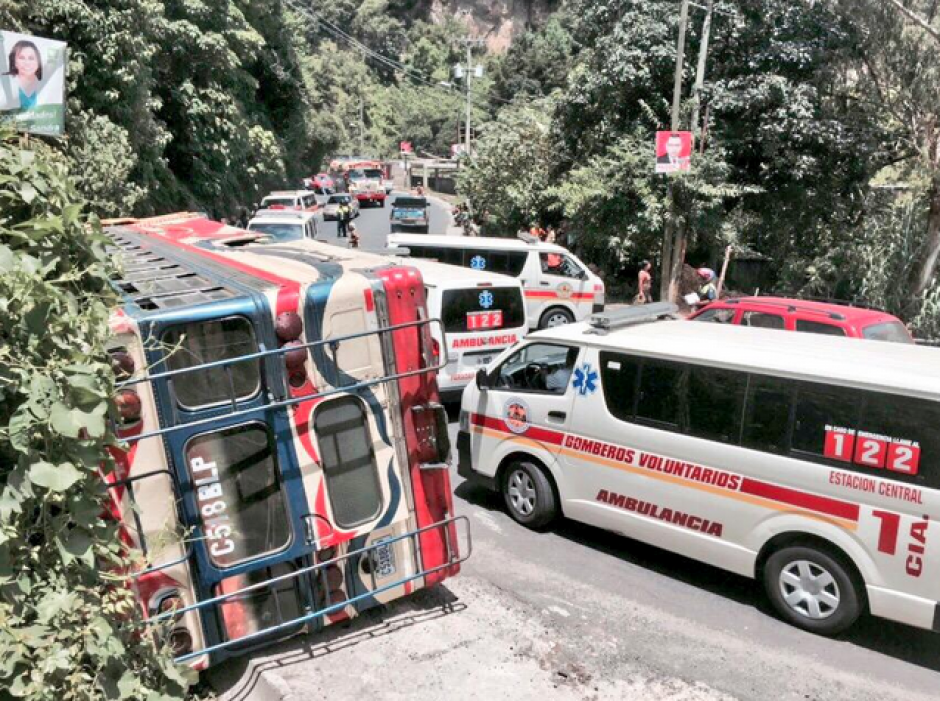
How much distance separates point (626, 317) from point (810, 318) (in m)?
3.58

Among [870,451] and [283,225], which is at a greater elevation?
[283,225]

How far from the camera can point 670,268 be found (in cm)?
1944

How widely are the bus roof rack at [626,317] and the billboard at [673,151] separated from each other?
10.1 m

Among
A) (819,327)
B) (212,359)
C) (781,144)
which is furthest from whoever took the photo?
(781,144)

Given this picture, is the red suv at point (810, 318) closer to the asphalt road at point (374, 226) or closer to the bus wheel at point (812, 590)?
the bus wheel at point (812, 590)

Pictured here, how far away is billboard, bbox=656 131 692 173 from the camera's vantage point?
17.0m

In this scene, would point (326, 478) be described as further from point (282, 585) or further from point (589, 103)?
point (589, 103)

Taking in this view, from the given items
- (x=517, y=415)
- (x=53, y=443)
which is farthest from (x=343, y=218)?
(x=53, y=443)

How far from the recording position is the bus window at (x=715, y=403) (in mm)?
5934

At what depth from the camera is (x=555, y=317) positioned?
16406 mm

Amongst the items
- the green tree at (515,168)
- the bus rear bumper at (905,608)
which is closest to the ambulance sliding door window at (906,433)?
the bus rear bumper at (905,608)

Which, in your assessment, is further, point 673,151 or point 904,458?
point 673,151

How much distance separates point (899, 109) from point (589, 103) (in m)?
7.95

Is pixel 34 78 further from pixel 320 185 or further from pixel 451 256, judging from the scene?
pixel 320 185
